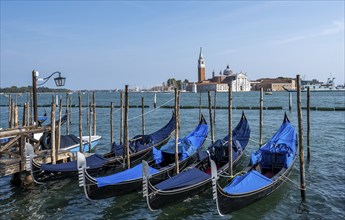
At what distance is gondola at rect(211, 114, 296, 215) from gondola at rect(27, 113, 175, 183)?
362cm

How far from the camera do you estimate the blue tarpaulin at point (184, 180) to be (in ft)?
25.4

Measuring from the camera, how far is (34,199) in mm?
8938

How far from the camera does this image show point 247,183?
7.92 meters

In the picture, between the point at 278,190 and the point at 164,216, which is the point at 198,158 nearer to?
the point at 278,190

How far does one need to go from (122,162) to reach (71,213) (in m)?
3.54

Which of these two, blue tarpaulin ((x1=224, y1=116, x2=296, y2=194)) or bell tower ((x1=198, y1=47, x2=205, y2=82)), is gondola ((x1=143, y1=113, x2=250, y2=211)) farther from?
bell tower ((x1=198, y1=47, x2=205, y2=82))

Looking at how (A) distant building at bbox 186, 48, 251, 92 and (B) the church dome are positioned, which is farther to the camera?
(B) the church dome

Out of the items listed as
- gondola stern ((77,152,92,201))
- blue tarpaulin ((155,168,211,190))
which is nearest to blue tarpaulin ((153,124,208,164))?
blue tarpaulin ((155,168,211,190))

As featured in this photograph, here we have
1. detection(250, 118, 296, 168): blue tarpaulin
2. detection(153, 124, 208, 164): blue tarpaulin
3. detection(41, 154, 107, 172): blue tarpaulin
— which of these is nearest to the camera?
detection(41, 154, 107, 172): blue tarpaulin

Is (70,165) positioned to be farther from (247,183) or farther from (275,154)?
(275,154)

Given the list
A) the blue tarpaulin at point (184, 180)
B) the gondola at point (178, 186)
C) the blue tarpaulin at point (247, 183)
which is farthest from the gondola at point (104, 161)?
the blue tarpaulin at point (247, 183)

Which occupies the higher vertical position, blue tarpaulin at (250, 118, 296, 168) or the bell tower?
the bell tower

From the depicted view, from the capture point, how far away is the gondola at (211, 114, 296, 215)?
7.26 metres

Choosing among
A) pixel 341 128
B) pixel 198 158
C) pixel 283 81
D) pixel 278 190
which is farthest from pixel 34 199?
pixel 283 81
